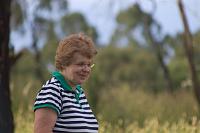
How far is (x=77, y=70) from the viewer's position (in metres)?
4.10

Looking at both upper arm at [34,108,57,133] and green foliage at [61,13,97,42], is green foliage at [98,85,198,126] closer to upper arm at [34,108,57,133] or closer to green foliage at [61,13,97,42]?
upper arm at [34,108,57,133]

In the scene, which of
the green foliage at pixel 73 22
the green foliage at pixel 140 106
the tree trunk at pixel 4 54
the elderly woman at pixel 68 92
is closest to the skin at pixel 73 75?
the elderly woman at pixel 68 92

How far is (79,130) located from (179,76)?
33.7 meters

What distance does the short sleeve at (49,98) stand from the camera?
13.0 ft

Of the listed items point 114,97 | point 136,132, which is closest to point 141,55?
point 114,97

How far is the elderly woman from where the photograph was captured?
396cm

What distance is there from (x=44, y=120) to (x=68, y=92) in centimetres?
28

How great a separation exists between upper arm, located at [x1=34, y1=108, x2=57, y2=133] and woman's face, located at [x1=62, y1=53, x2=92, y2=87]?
28cm

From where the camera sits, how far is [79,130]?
4047 millimetres

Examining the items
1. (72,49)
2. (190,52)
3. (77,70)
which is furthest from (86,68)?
(190,52)

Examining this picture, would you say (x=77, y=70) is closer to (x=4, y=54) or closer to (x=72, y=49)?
(x=72, y=49)

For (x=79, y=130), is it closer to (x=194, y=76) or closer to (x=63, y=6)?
(x=194, y=76)

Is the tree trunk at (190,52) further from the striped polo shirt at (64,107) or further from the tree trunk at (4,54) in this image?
the striped polo shirt at (64,107)

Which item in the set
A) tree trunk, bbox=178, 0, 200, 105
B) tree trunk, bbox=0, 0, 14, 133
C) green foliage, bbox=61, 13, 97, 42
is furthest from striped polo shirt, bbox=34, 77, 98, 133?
green foliage, bbox=61, 13, 97, 42
